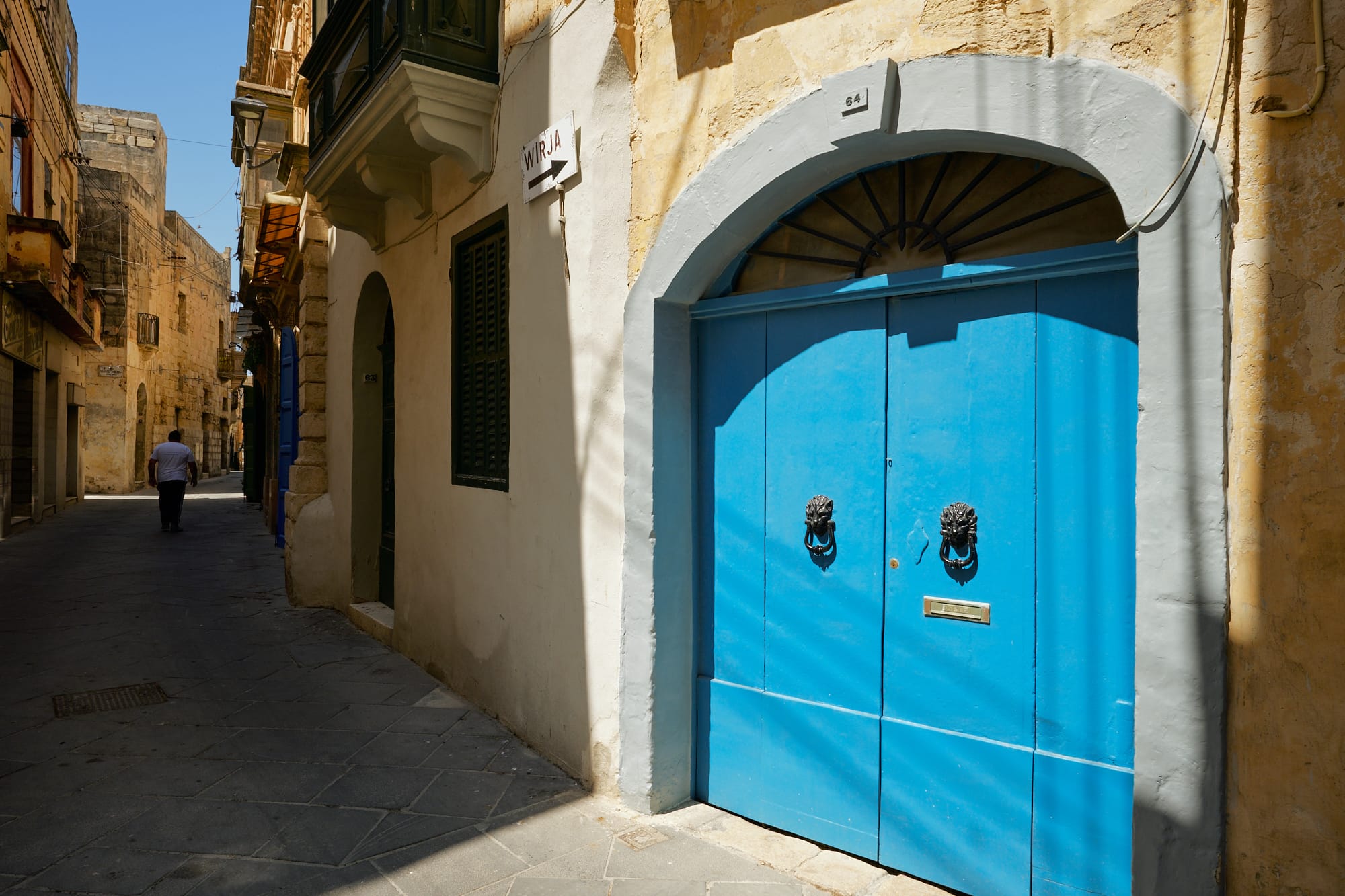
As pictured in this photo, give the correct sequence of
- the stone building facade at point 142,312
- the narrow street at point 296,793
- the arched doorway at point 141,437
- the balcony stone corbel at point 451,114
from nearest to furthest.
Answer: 1. the narrow street at point 296,793
2. the balcony stone corbel at point 451,114
3. the stone building facade at point 142,312
4. the arched doorway at point 141,437

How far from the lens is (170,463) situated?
15039 millimetres

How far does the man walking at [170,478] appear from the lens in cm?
1477

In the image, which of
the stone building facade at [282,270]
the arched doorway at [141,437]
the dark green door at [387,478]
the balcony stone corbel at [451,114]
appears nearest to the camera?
the balcony stone corbel at [451,114]

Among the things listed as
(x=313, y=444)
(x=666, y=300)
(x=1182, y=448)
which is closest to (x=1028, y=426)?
(x=1182, y=448)

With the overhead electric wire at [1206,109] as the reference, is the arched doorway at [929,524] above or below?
below

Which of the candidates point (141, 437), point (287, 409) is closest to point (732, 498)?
point (287, 409)

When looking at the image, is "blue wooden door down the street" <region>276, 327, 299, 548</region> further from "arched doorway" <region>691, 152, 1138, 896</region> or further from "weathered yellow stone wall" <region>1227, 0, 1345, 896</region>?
"weathered yellow stone wall" <region>1227, 0, 1345, 896</region>

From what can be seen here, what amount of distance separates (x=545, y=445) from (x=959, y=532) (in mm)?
2163

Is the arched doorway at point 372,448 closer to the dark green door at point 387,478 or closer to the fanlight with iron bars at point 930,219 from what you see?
the dark green door at point 387,478

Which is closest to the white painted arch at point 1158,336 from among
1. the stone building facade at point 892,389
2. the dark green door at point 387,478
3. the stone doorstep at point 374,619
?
the stone building facade at point 892,389

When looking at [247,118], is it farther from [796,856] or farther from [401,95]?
[796,856]

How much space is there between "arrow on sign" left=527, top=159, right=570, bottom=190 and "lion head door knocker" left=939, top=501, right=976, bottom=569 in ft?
7.96

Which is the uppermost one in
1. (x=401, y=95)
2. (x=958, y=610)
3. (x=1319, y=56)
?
(x=401, y=95)

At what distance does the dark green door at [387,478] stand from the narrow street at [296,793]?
66 cm
